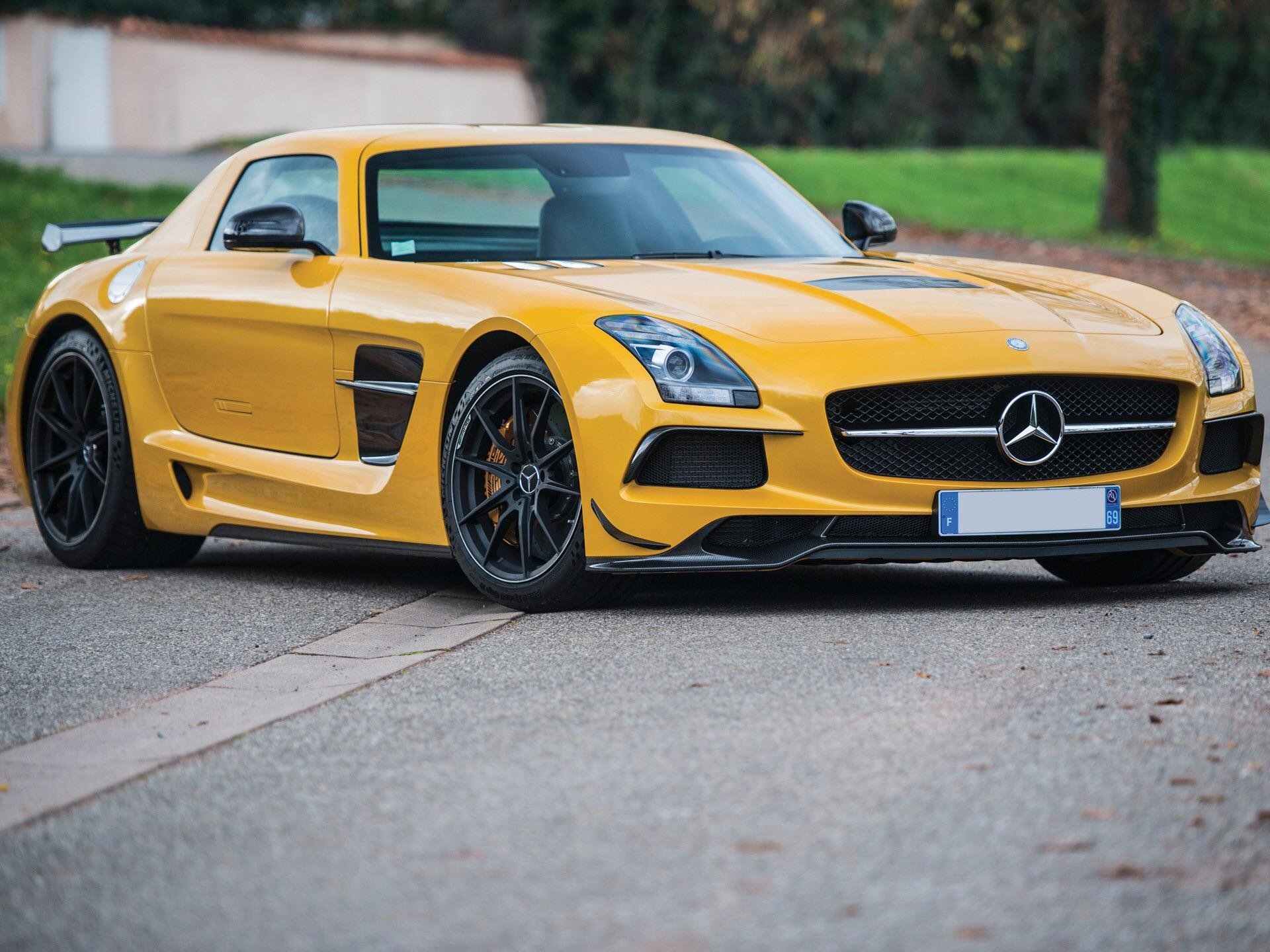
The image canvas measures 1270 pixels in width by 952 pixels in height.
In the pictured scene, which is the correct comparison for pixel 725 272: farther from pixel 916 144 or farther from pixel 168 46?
pixel 916 144

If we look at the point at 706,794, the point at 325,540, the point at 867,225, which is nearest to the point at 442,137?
the point at 325,540

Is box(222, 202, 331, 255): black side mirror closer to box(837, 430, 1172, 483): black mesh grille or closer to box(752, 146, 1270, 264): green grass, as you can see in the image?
box(837, 430, 1172, 483): black mesh grille

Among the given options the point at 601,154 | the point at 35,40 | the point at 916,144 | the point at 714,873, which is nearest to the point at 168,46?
the point at 35,40

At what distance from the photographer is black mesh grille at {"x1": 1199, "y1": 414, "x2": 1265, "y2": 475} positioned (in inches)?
240

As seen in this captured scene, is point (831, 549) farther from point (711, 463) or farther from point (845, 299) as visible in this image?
point (845, 299)

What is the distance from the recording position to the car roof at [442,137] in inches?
279

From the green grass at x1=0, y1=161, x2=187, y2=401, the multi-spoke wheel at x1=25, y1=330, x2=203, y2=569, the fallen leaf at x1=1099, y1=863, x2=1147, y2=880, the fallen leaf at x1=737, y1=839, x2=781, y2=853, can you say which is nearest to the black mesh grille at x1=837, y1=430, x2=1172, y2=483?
the fallen leaf at x1=737, y1=839, x2=781, y2=853

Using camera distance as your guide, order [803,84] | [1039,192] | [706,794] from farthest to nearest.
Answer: [803,84] → [1039,192] → [706,794]

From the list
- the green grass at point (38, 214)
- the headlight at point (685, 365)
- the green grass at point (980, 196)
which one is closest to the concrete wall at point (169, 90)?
the green grass at point (980, 196)

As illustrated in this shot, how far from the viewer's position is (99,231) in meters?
8.11

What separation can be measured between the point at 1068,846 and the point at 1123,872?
16cm

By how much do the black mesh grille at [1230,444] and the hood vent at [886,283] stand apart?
0.83 metres

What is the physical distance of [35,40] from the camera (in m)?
41.3

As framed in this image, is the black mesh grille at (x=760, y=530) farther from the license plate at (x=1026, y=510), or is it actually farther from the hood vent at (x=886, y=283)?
the hood vent at (x=886, y=283)
